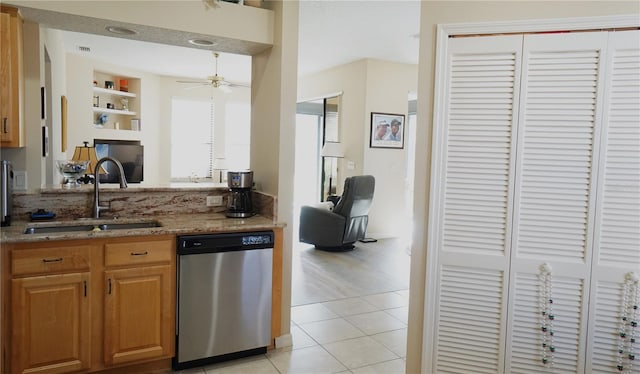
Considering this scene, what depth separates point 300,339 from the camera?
3188mm

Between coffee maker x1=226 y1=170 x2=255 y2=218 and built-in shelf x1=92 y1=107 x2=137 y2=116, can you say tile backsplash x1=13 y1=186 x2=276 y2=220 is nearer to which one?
coffee maker x1=226 y1=170 x2=255 y2=218

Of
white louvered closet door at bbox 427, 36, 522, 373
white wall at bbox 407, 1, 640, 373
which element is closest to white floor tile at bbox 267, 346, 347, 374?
white wall at bbox 407, 1, 640, 373

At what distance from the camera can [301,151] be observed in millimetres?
9969

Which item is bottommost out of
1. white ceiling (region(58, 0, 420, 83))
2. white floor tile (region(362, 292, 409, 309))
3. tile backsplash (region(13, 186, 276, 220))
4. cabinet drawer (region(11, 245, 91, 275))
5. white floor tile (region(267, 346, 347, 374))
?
white floor tile (region(267, 346, 347, 374))

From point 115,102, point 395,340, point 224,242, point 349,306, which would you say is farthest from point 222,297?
point 115,102

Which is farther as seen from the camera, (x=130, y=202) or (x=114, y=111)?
(x=114, y=111)

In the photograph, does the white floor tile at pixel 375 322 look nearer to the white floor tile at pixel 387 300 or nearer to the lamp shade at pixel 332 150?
the white floor tile at pixel 387 300

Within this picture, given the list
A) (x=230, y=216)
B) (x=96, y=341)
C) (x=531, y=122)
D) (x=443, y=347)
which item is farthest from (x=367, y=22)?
(x=96, y=341)

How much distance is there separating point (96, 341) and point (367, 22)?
162 inches

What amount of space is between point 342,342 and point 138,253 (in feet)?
5.26

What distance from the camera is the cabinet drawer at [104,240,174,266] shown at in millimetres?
2414

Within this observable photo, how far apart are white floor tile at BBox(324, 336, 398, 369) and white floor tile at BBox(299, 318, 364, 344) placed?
0.08 meters

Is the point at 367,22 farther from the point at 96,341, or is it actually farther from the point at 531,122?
the point at 96,341

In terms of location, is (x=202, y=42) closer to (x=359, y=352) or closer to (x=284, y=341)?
(x=284, y=341)
